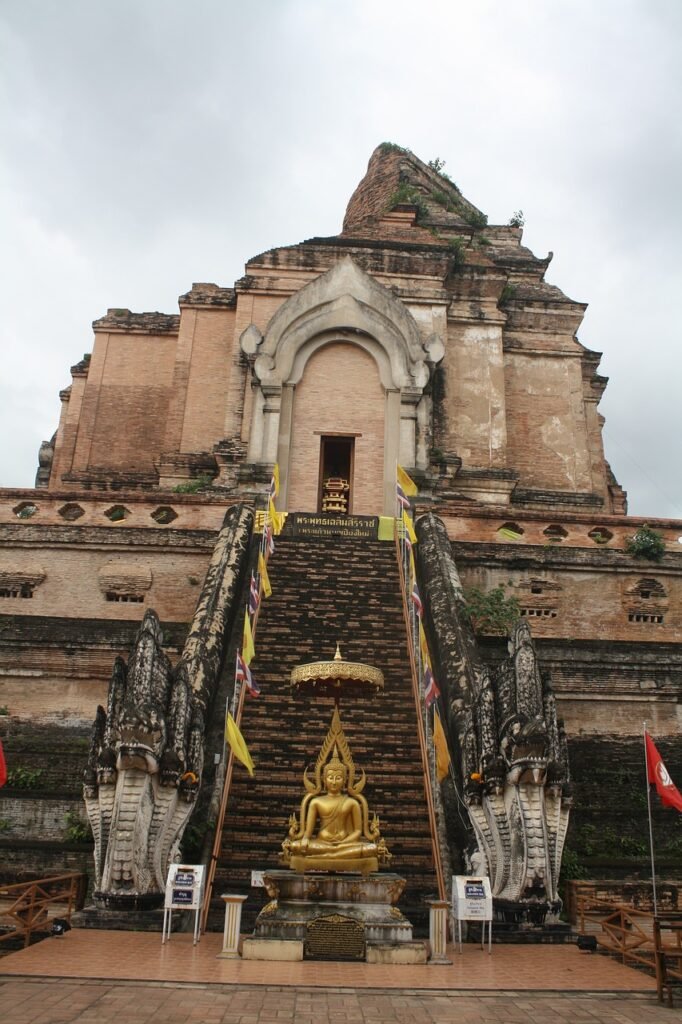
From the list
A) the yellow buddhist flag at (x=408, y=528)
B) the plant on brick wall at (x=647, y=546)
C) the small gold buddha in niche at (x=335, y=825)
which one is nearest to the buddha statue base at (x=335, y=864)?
the small gold buddha in niche at (x=335, y=825)

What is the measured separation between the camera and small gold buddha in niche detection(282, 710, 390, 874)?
9516 mm

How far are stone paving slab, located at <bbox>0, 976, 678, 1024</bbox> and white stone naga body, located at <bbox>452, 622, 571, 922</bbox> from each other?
106 inches

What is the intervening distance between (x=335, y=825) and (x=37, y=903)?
308cm

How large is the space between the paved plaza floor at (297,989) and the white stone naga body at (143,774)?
0.98 meters

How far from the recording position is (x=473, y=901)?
9453 mm

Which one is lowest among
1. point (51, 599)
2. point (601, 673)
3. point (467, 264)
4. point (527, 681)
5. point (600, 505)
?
point (527, 681)

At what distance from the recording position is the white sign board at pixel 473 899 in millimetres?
9414

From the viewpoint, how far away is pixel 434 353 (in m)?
23.0

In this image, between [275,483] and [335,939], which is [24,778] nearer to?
[335,939]

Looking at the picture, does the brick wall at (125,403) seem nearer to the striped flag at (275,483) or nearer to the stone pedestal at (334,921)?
the striped flag at (275,483)

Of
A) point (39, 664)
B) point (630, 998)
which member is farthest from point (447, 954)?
point (39, 664)

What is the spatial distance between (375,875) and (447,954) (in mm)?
1061

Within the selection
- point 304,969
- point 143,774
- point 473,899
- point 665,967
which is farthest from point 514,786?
point 143,774

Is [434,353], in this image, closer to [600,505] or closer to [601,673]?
[600,505]
